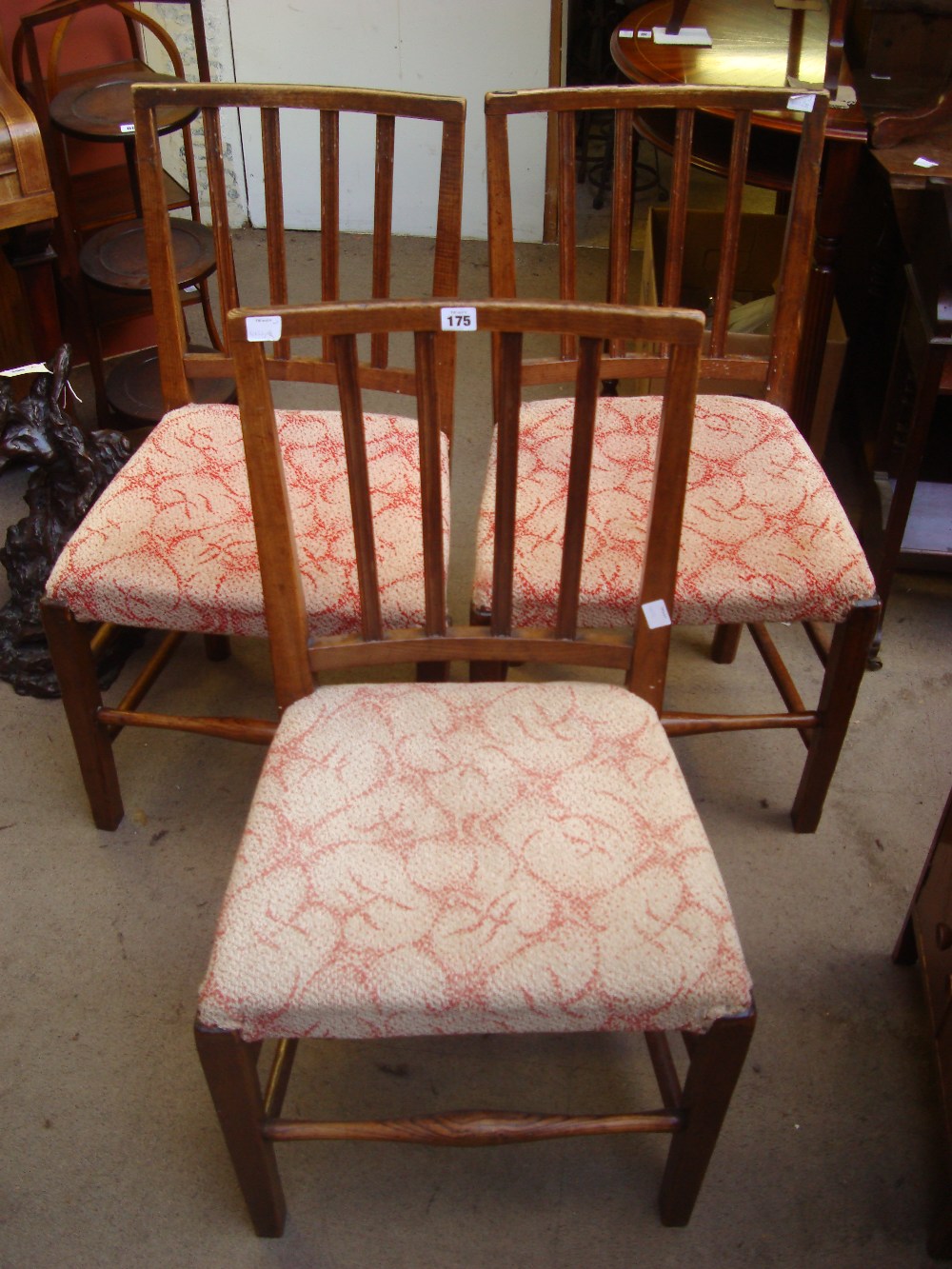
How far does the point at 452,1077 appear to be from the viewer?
143 centimetres

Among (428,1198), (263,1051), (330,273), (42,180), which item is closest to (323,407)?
(42,180)

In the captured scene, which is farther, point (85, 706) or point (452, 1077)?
point (85, 706)

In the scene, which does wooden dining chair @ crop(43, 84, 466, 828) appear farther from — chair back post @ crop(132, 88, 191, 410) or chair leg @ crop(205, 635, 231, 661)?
chair leg @ crop(205, 635, 231, 661)

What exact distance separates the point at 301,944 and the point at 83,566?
646 mm

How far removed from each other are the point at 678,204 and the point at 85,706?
1.04 metres

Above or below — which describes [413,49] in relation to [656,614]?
above

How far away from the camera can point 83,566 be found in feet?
4.74

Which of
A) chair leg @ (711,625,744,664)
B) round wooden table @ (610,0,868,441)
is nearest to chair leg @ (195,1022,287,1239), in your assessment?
chair leg @ (711,625,744,664)

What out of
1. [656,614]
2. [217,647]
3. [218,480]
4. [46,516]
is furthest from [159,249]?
[656,614]

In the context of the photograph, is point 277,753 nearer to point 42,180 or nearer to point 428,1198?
point 428,1198

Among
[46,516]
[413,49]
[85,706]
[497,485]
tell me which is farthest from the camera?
[413,49]

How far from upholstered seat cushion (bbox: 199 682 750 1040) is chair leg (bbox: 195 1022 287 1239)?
0.10 ft

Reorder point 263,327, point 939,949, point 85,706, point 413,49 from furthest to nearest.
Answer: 1. point 413,49
2. point 85,706
3. point 939,949
4. point 263,327

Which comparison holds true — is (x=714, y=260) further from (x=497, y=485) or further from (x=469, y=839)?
(x=469, y=839)
